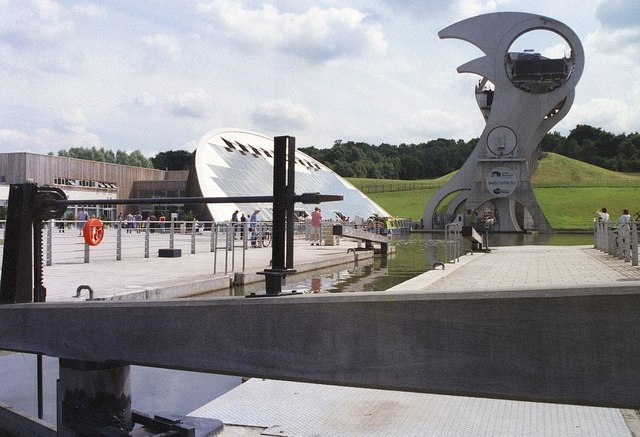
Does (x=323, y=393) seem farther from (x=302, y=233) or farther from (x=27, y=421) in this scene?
(x=302, y=233)

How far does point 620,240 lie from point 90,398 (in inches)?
524

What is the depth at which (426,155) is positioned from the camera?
113 m

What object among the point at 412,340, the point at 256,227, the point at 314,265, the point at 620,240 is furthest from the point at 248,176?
the point at 412,340

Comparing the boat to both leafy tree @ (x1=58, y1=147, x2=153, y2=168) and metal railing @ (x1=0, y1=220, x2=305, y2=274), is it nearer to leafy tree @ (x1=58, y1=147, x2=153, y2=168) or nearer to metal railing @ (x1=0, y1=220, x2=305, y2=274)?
metal railing @ (x1=0, y1=220, x2=305, y2=274)

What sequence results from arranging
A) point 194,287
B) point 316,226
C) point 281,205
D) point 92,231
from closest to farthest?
1. point 281,205
2. point 194,287
3. point 92,231
4. point 316,226

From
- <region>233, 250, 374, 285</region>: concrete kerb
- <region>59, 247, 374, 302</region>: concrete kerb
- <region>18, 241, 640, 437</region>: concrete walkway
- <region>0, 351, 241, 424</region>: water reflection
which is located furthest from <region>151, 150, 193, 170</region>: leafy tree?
<region>18, 241, 640, 437</region>: concrete walkway

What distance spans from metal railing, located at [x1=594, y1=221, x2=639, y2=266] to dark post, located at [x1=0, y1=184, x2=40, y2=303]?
36.5ft

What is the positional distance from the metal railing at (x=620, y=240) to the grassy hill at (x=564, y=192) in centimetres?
3304

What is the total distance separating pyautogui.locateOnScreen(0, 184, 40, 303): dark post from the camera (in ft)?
11.2

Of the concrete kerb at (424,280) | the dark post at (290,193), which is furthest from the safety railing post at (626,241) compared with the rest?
the dark post at (290,193)

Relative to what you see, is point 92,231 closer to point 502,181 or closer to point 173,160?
point 502,181

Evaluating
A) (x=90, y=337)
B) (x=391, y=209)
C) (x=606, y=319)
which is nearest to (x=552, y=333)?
(x=606, y=319)

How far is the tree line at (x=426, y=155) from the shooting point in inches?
3893

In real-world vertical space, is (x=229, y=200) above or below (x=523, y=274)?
above
